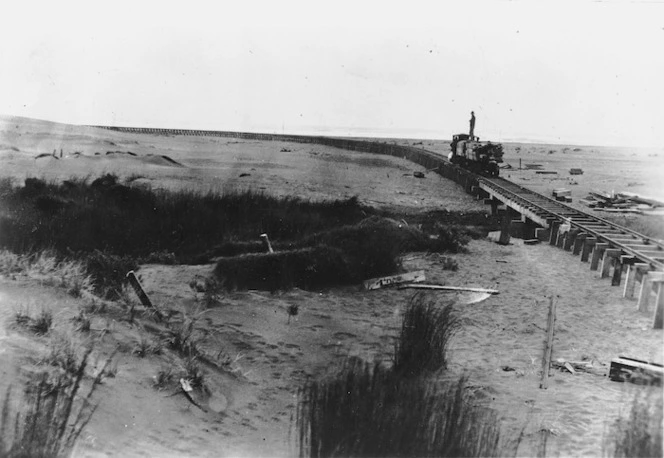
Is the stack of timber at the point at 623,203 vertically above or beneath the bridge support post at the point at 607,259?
above

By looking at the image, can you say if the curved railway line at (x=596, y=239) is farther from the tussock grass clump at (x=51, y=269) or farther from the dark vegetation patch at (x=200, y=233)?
the tussock grass clump at (x=51, y=269)

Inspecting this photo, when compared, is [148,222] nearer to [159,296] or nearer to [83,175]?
[159,296]

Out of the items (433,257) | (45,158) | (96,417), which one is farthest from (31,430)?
(45,158)

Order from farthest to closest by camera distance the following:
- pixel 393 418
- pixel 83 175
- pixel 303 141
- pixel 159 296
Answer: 1. pixel 303 141
2. pixel 83 175
3. pixel 159 296
4. pixel 393 418

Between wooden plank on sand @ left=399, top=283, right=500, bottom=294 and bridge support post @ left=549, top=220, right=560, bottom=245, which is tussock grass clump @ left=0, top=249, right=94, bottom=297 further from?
bridge support post @ left=549, top=220, right=560, bottom=245

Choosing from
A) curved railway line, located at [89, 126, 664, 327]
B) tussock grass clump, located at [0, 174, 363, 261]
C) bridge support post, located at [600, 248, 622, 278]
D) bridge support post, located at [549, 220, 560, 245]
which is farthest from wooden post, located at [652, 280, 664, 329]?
tussock grass clump, located at [0, 174, 363, 261]

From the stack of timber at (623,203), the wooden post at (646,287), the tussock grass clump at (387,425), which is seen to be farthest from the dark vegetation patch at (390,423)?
the stack of timber at (623,203)
